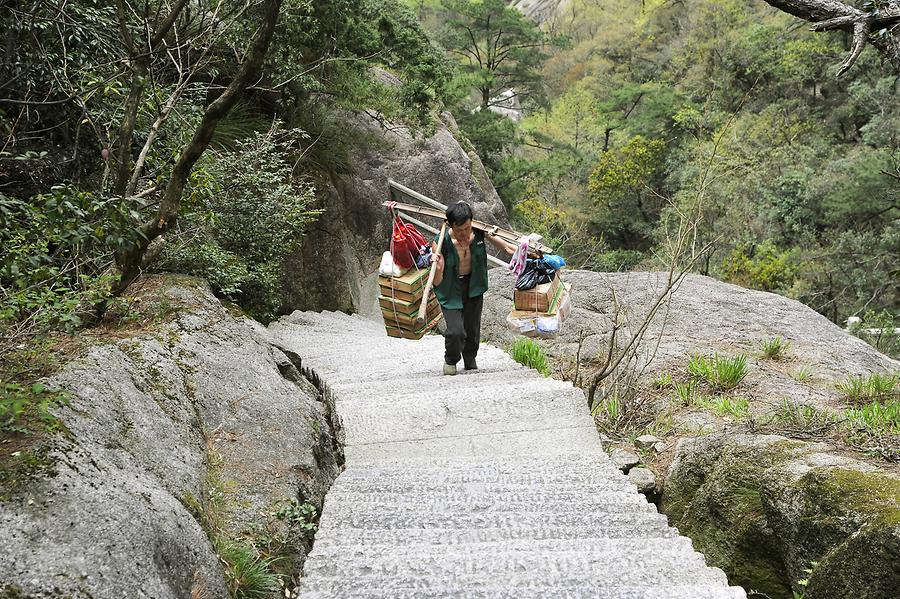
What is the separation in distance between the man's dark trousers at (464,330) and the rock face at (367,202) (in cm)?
570

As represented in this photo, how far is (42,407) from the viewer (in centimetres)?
216

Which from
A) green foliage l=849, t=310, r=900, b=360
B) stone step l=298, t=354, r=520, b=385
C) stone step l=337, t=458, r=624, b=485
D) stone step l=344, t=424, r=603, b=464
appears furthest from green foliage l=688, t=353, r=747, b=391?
green foliage l=849, t=310, r=900, b=360

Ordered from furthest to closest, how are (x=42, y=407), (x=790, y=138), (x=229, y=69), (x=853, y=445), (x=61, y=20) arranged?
1. (x=790, y=138)
2. (x=229, y=69)
3. (x=61, y=20)
4. (x=853, y=445)
5. (x=42, y=407)

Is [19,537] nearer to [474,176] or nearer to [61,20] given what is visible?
[61,20]

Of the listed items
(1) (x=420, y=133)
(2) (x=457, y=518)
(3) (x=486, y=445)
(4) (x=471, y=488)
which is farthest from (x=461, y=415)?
(1) (x=420, y=133)

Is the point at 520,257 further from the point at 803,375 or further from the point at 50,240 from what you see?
the point at 803,375

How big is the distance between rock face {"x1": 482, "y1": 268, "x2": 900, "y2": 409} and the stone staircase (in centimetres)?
291

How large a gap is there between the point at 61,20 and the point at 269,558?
434 centimetres

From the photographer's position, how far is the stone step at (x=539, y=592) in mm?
2006

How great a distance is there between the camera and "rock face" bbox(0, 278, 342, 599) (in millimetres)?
1861

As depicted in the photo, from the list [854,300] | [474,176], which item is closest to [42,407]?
[474,176]

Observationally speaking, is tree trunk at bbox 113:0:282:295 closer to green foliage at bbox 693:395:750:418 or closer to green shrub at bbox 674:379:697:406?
green foliage at bbox 693:395:750:418

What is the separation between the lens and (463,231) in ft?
19.0

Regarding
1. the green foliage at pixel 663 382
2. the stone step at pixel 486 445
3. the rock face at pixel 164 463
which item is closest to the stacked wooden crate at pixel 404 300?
the rock face at pixel 164 463
